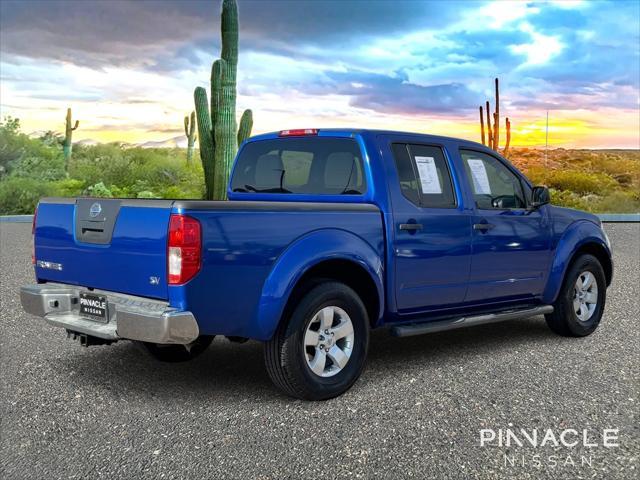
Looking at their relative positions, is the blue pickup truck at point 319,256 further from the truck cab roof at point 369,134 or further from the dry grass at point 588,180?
the dry grass at point 588,180

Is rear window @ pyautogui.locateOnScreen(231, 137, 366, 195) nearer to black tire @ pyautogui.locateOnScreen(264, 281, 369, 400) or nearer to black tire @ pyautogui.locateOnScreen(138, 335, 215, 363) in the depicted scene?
black tire @ pyautogui.locateOnScreen(264, 281, 369, 400)

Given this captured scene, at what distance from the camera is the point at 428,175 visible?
6301 mm

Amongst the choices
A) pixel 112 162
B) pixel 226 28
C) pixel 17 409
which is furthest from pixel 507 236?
pixel 112 162

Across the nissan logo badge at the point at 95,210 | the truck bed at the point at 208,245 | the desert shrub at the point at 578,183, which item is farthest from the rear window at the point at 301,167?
the desert shrub at the point at 578,183

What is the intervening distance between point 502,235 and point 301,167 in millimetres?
1809

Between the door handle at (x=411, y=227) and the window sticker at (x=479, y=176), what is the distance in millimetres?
930

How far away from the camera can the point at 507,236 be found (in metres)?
6.79

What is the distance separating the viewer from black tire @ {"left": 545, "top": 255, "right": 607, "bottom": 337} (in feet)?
24.5

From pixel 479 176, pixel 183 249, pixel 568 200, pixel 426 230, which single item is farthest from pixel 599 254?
pixel 568 200

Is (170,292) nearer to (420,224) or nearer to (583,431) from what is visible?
(420,224)

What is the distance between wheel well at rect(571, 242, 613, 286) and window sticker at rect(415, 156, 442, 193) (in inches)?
80.6

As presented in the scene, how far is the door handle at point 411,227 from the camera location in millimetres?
5874

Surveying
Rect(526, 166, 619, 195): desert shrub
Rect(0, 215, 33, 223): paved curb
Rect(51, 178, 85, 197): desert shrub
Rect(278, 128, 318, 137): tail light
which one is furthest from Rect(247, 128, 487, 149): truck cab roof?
Rect(526, 166, 619, 195): desert shrub

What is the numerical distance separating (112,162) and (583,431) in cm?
3310
